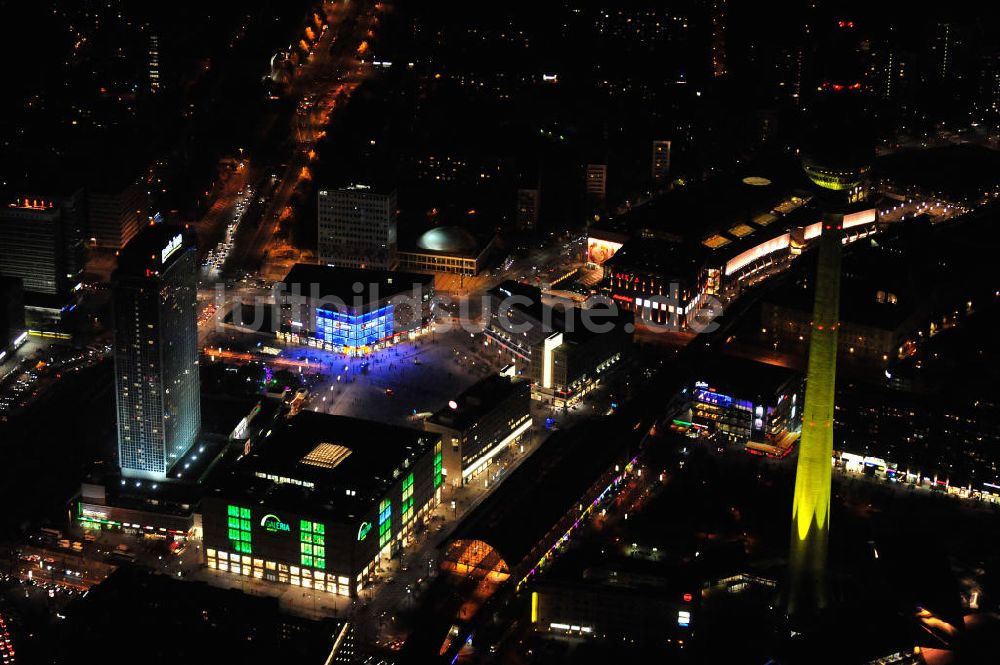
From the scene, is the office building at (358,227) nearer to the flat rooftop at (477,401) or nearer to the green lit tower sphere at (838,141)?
the flat rooftop at (477,401)

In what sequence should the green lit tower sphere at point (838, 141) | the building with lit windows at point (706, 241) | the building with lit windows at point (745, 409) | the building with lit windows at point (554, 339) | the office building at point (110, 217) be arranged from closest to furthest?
the green lit tower sphere at point (838, 141)
the building with lit windows at point (745, 409)
the building with lit windows at point (554, 339)
the building with lit windows at point (706, 241)
the office building at point (110, 217)

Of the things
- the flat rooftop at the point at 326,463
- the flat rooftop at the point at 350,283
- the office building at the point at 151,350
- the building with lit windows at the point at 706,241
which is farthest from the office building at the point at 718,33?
the office building at the point at 151,350

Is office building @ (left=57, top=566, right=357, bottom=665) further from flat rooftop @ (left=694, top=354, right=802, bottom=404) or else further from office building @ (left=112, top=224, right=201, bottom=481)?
flat rooftop @ (left=694, top=354, right=802, bottom=404)

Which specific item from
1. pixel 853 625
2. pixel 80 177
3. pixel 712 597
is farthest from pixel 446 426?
pixel 80 177

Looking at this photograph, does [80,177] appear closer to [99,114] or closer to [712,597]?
[99,114]

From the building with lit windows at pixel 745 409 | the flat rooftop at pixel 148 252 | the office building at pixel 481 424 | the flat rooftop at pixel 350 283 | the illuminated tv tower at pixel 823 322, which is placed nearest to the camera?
the illuminated tv tower at pixel 823 322

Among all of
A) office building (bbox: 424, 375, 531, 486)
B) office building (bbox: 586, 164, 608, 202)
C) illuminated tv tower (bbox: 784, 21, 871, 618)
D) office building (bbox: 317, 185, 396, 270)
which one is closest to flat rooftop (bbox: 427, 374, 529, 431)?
office building (bbox: 424, 375, 531, 486)
